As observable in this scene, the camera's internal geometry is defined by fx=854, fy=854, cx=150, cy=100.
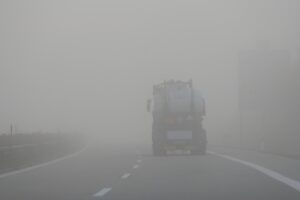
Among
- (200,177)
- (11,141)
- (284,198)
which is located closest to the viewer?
(284,198)

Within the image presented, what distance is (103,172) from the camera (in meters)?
28.1

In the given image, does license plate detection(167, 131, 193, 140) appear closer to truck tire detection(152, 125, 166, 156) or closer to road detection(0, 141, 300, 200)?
truck tire detection(152, 125, 166, 156)

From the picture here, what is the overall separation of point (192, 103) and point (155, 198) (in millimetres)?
25834

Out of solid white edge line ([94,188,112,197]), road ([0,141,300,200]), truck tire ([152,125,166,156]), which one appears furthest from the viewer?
truck tire ([152,125,166,156])

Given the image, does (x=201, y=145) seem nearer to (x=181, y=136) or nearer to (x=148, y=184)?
(x=181, y=136)

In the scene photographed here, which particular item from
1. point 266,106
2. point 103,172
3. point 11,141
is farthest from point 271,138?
point 103,172

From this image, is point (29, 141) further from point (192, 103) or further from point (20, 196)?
point (20, 196)

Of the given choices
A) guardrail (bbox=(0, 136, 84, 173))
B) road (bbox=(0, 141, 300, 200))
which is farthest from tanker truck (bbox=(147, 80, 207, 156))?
road (bbox=(0, 141, 300, 200))

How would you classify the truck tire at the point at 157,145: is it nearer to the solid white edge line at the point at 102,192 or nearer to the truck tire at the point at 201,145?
the truck tire at the point at 201,145

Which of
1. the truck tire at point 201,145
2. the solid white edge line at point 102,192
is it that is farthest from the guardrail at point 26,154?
the solid white edge line at point 102,192

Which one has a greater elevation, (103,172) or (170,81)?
(170,81)

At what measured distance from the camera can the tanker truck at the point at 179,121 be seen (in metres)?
42.7

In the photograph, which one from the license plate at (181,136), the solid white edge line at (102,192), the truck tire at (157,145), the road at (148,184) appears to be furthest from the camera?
the truck tire at (157,145)

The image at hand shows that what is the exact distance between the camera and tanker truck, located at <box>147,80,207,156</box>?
1681 inches
